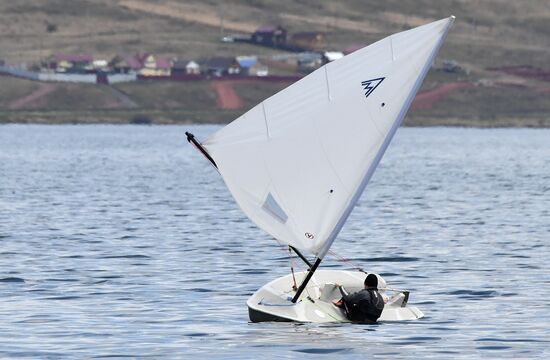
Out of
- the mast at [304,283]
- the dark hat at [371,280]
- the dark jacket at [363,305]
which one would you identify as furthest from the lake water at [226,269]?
the dark hat at [371,280]

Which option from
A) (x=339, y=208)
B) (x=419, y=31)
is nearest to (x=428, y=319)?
(x=339, y=208)

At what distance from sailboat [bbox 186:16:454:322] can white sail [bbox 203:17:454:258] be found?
24 millimetres

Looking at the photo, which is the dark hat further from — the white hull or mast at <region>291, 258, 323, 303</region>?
mast at <region>291, 258, 323, 303</region>

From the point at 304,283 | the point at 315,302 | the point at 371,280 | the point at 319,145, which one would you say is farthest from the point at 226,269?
the point at 371,280

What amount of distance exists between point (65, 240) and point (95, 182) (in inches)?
1869

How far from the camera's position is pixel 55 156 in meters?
155

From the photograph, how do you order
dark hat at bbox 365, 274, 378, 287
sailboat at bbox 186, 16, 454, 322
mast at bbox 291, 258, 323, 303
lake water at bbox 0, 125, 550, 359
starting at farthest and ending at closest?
sailboat at bbox 186, 16, 454, 322 < dark hat at bbox 365, 274, 378, 287 < mast at bbox 291, 258, 323, 303 < lake water at bbox 0, 125, 550, 359

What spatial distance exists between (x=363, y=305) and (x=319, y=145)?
13.1 ft

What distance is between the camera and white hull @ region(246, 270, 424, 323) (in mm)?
36719

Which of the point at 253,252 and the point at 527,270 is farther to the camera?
the point at 253,252

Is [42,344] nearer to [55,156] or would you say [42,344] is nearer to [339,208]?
[339,208]

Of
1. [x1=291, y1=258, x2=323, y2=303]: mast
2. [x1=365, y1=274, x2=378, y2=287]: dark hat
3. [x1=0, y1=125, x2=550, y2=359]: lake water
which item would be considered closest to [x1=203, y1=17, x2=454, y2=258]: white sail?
[x1=291, y1=258, x2=323, y2=303]: mast

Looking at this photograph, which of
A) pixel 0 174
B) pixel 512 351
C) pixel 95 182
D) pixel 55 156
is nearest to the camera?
pixel 512 351

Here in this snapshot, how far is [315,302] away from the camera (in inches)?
1462
